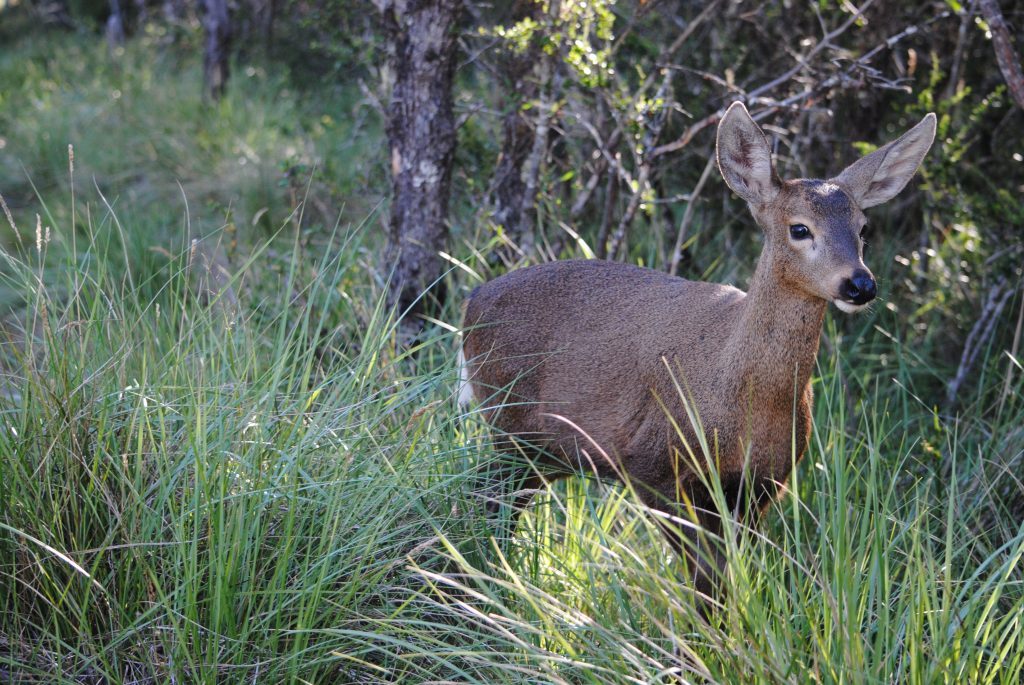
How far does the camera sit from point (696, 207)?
7.34 metres

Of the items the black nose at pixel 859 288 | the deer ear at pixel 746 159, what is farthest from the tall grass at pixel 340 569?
the deer ear at pixel 746 159

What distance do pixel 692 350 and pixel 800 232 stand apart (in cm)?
50

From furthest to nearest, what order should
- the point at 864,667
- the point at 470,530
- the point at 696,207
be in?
the point at 696,207 < the point at 470,530 < the point at 864,667

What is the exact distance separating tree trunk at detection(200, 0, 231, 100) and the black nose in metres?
7.80

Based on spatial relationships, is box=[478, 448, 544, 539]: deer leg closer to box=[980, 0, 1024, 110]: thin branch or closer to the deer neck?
the deer neck

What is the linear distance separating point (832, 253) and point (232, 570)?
1893mm

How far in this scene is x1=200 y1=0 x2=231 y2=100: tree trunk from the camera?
33.4ft

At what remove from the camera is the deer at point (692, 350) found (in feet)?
11.7

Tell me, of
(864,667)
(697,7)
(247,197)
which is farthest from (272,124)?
(864,667)

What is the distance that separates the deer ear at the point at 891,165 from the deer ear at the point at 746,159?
0.79 ft

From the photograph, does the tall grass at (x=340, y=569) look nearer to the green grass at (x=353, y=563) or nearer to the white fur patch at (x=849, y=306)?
the green grass at (x=353, y=563)

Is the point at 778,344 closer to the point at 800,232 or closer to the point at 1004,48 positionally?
the point at 800,232

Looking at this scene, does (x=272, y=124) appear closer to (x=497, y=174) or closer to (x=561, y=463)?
(x=497, y=174)

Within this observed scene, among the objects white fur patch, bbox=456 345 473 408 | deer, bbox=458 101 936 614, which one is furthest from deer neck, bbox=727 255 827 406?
white fur patch, bbox=456 345 473 408
